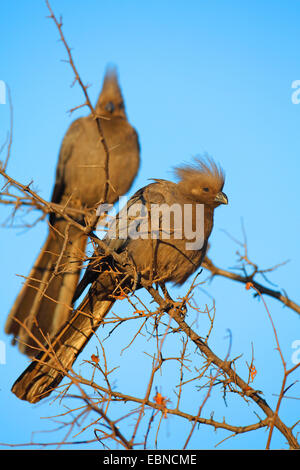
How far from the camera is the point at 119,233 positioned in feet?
16.7

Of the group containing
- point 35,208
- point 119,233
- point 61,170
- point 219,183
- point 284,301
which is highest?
point 61,170

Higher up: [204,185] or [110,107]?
[110,107]

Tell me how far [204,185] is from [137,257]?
1153 millimetres

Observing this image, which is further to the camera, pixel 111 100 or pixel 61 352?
pixel 111 100

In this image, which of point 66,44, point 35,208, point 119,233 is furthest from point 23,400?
point 66,44

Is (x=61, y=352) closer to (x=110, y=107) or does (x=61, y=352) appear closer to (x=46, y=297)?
(x=46, y=297)

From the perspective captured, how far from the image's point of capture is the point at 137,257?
491 cm

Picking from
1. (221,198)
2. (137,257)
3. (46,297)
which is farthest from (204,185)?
(46,297)

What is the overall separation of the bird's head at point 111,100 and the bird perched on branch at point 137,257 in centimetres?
253

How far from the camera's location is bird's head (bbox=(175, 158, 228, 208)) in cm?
553

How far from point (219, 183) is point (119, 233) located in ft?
4.04

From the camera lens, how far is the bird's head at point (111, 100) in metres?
7.64
